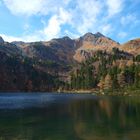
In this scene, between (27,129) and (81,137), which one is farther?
(27,129)

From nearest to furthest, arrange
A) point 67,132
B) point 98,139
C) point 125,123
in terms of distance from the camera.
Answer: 1. point 98,139
2. point 67,132
3. point 125,123

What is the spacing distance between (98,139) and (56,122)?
72.3 feet

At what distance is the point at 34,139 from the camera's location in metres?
49.6

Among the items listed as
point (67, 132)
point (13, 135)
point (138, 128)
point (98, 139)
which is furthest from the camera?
point (138, 128)

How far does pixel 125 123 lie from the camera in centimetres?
6825

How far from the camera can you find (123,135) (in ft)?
175

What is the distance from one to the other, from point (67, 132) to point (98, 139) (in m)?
8.67

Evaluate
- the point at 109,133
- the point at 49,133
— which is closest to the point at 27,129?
the point at 49,133

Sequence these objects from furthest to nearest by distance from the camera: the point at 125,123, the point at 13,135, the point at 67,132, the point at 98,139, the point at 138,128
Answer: the point at 125,123
the point at 138,128
the point at 67,132
the point at 13,135
the point at 98,139

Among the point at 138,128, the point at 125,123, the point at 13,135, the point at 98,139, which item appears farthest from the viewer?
the point at 125,123

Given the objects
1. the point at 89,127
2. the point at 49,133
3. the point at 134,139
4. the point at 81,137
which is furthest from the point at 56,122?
the point at 134,139

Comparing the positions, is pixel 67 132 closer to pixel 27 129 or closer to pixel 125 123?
pixel 27 129

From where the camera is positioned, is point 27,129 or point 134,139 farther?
point 27,129

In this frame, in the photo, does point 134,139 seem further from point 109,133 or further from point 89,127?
point 89,127
